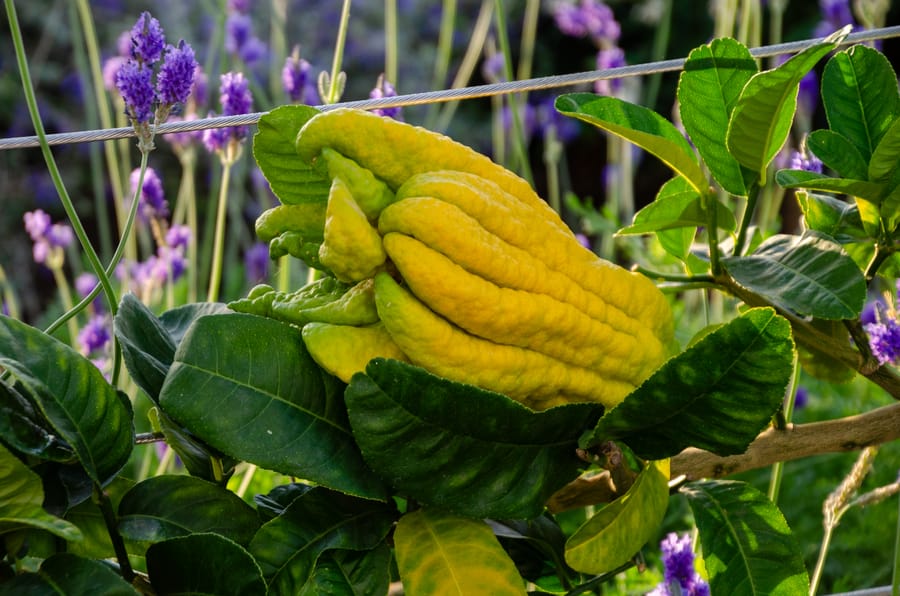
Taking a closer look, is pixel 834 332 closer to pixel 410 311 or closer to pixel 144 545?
pixel 410 311

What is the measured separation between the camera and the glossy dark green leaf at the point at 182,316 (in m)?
0.63

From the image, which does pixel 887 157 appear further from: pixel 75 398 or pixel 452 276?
pixel 75 398

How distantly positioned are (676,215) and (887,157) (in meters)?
0.13

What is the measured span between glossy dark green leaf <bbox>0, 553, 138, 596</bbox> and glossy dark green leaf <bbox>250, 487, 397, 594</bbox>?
74 millimetres

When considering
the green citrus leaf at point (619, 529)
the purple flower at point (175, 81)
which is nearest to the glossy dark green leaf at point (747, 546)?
the green citrus leaf at point (619, 529)

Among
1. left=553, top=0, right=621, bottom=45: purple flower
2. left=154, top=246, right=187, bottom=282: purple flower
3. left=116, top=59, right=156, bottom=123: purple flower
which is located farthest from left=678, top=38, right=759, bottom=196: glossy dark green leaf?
left=553, top=0, right=621, bottom=45: purple flower

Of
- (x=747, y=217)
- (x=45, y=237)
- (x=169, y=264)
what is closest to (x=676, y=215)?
(x=747, y=217)

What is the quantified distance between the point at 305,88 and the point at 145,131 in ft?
2.06

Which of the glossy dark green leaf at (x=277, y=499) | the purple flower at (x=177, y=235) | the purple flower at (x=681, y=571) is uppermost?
the glossy dark green leaf at (x=277, y=499)

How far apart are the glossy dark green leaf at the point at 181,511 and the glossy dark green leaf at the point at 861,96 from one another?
437 millimetres

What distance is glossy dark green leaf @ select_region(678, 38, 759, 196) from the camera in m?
0.62

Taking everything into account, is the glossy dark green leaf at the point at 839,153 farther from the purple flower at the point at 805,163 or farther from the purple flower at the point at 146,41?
the purple flower at the point at 146,41

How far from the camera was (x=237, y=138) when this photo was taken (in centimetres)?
110

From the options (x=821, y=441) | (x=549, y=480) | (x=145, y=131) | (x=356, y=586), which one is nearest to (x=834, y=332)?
(x=821, y=441)
